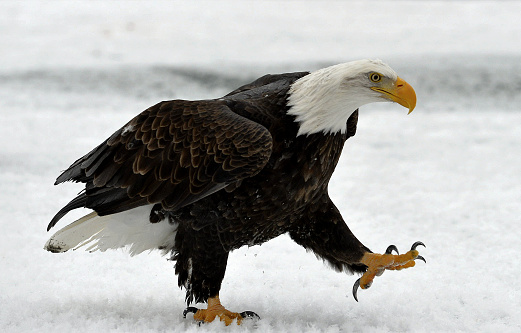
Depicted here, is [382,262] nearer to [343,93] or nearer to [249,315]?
[249,315]

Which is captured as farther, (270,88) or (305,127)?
(270,88)

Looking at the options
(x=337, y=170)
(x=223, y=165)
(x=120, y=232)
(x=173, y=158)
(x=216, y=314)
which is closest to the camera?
(x=223, y=165)

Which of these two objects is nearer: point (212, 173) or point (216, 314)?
point (212, 173)

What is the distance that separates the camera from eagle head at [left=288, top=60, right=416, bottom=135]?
3170mm

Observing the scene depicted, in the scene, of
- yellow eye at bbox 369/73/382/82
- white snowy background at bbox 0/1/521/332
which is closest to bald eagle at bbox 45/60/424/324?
yellow eye at bbox 369/73/382/82

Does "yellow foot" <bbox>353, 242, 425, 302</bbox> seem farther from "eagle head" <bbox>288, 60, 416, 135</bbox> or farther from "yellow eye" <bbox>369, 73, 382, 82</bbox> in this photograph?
"yellow eye" <bbox>369, 73, 382, 82</bbox>

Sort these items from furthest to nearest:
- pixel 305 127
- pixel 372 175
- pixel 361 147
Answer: pixel 361 147 → pixel 372 175 → pixel 305 127

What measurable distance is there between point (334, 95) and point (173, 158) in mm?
840

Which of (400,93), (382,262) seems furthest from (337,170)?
(400,93)

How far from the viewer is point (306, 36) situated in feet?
37.0

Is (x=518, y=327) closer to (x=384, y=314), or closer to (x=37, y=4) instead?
(x=384, y=314)

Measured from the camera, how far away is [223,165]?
3.10 meters

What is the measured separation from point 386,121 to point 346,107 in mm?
5262

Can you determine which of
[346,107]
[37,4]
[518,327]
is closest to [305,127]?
[346,107]
